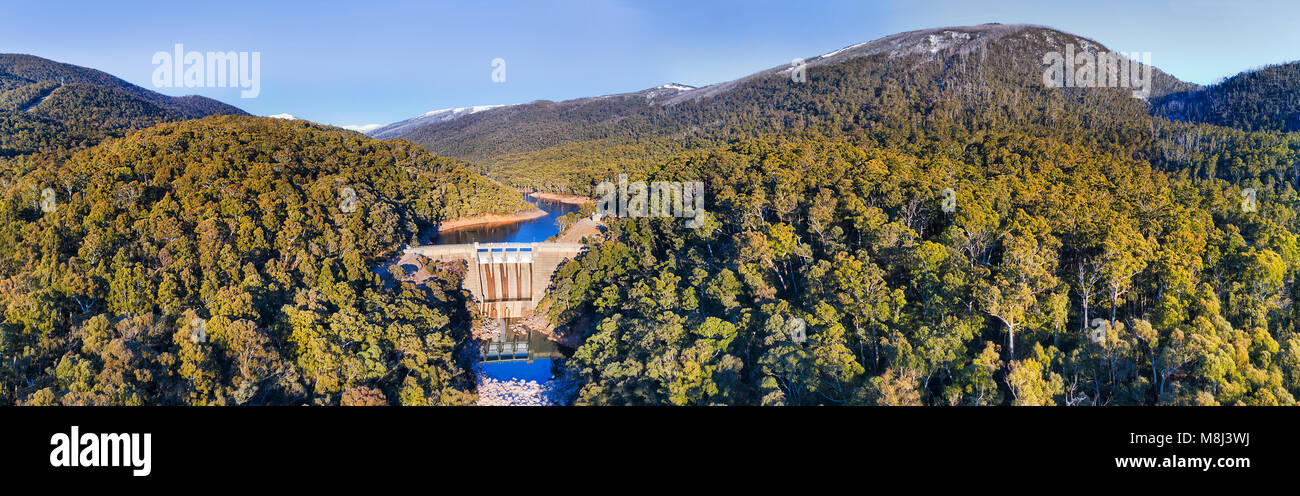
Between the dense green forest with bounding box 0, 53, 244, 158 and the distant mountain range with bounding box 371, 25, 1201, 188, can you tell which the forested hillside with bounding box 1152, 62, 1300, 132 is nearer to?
the distant mountain range with bounding box 371, 25, 1201, 188

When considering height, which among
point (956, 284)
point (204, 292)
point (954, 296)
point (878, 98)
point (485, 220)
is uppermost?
point (878, 98)

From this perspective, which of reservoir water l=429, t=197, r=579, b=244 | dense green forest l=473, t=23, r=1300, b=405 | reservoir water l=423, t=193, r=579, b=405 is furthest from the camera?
reservoir water l=429, t=197, r=579, b=244

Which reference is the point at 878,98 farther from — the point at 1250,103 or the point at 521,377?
the point at 521,377

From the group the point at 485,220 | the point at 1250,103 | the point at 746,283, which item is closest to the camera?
the point at 746,283

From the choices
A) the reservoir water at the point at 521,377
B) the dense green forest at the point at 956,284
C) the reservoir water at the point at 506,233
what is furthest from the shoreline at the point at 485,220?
the reservoir water at the point at 521,377

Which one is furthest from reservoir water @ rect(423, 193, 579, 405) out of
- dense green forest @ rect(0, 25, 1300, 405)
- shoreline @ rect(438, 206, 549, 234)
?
shoreline @ rect(438, 206, 549, 234)

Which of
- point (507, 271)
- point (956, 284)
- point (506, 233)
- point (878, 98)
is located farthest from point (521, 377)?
point (878, 98)
